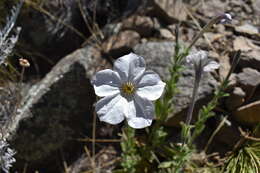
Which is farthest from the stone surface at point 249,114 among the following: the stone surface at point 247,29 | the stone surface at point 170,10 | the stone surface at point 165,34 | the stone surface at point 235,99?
the stone surface at point 170,10

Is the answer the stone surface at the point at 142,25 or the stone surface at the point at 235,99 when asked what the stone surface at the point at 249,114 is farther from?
the stone surface at the point at 142,25

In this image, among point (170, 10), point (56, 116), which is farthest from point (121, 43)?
point (56, 116)

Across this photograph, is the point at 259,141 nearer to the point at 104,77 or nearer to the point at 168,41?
the point at 168,41

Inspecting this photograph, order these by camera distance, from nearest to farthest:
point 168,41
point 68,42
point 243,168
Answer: point 243,168 < point 168,41 < point 68,42

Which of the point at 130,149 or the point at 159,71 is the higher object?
the point at 159,71

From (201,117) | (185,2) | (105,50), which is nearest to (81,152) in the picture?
(105,50)

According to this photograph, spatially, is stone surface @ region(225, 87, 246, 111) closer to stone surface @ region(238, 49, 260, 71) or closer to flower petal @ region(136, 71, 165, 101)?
stone surface @ region(238, 49, 260, 71)

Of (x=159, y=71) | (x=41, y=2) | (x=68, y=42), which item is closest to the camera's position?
(x=159, y=71)
